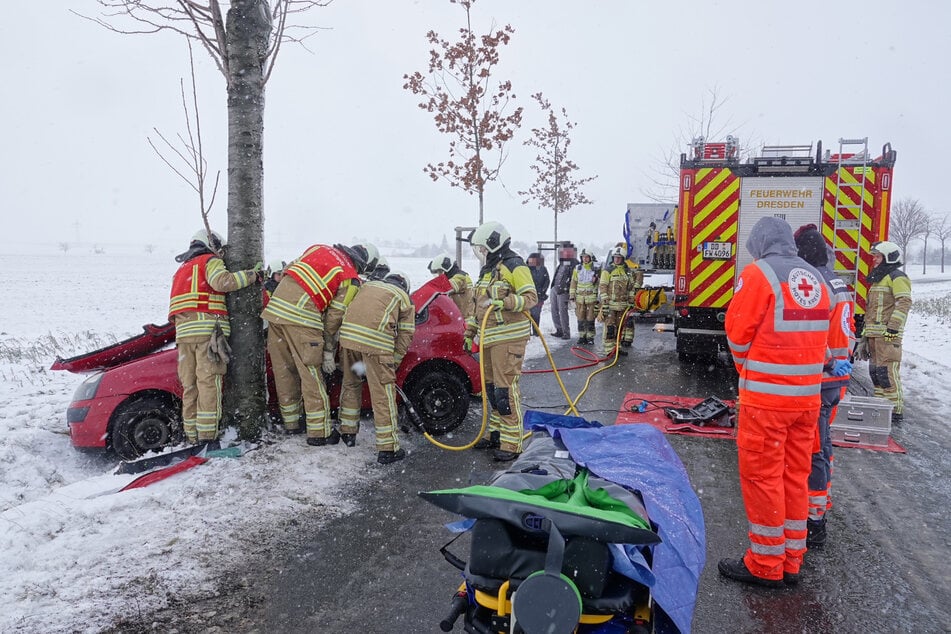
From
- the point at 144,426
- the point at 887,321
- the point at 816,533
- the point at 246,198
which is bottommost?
the point at 816,533

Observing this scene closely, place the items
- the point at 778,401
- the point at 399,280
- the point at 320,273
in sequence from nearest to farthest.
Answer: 1. the point at 778,401
2. the point at 320,273
3. the point at 399,280

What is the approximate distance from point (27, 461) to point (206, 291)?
198 centimetres

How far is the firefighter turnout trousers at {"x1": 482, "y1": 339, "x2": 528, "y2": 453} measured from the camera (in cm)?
539

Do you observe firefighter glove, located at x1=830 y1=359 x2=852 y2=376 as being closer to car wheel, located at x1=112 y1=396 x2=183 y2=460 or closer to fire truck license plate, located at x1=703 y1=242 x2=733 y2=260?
fire truck license plate, located at x1=703 y1=242 x2=733 y2=260

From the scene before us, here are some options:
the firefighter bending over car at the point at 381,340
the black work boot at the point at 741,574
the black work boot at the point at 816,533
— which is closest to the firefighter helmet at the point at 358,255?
the firefighter bending over car at the point at 381,340

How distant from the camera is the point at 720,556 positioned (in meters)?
3.65

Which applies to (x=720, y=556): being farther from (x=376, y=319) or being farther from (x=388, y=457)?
(x=376, y=319)

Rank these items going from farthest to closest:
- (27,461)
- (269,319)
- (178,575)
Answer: (269,319), (27,461), (178,575)

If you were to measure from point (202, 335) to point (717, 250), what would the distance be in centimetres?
676

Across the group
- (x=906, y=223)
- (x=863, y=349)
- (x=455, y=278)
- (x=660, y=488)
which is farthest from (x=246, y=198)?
(x=906, y=223)

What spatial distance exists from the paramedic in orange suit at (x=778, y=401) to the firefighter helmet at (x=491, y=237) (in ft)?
8.35

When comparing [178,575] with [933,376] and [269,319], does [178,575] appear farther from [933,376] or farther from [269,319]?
[933,376]

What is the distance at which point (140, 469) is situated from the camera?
460 centimetres

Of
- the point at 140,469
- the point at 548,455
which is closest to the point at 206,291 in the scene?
the point at 140,469
